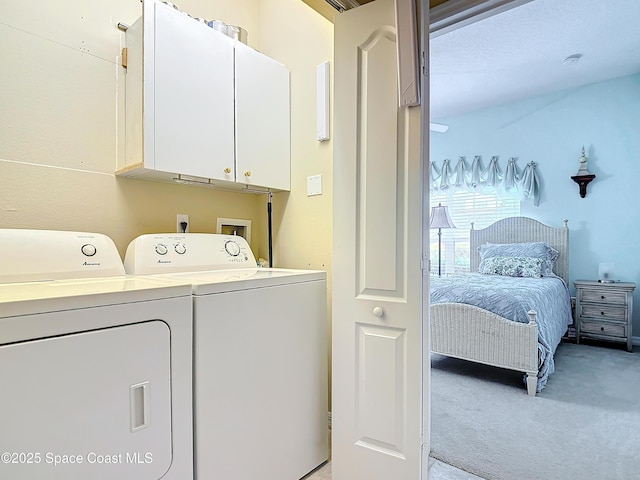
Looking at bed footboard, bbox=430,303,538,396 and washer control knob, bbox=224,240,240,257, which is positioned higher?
washer control knob, bbox=224,240,240,257

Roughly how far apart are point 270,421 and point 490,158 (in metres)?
4.63

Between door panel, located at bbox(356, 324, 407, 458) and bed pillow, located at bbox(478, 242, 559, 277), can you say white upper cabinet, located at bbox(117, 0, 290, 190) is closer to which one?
door panel, located at bbox(356, 324, 407, 458)

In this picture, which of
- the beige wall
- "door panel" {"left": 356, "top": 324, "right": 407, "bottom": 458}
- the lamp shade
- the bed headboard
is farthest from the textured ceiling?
"door panel" {"left": 356, "top": 324, "right": 407, "bottom": 458}

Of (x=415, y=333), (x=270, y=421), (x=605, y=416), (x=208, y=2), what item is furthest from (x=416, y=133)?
(x=605, y=416)

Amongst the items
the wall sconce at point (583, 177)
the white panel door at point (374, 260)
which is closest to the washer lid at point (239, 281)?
the white panel door at point (374, 260)

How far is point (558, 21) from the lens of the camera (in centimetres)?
288

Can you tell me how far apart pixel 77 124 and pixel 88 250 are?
24.1 inches

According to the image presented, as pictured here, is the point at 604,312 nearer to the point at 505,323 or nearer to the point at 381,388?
the point at 505,323

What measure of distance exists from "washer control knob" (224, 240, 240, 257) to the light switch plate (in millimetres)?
527

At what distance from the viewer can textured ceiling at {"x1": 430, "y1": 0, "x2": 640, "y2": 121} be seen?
9.16 feet

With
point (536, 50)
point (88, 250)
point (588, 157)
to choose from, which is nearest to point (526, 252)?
point (588, 157)

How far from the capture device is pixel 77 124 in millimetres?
1647

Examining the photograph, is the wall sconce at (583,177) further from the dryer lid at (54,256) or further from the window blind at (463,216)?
the dryer lid at (54,256)

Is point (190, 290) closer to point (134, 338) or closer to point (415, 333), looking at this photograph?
point (134, 338)
